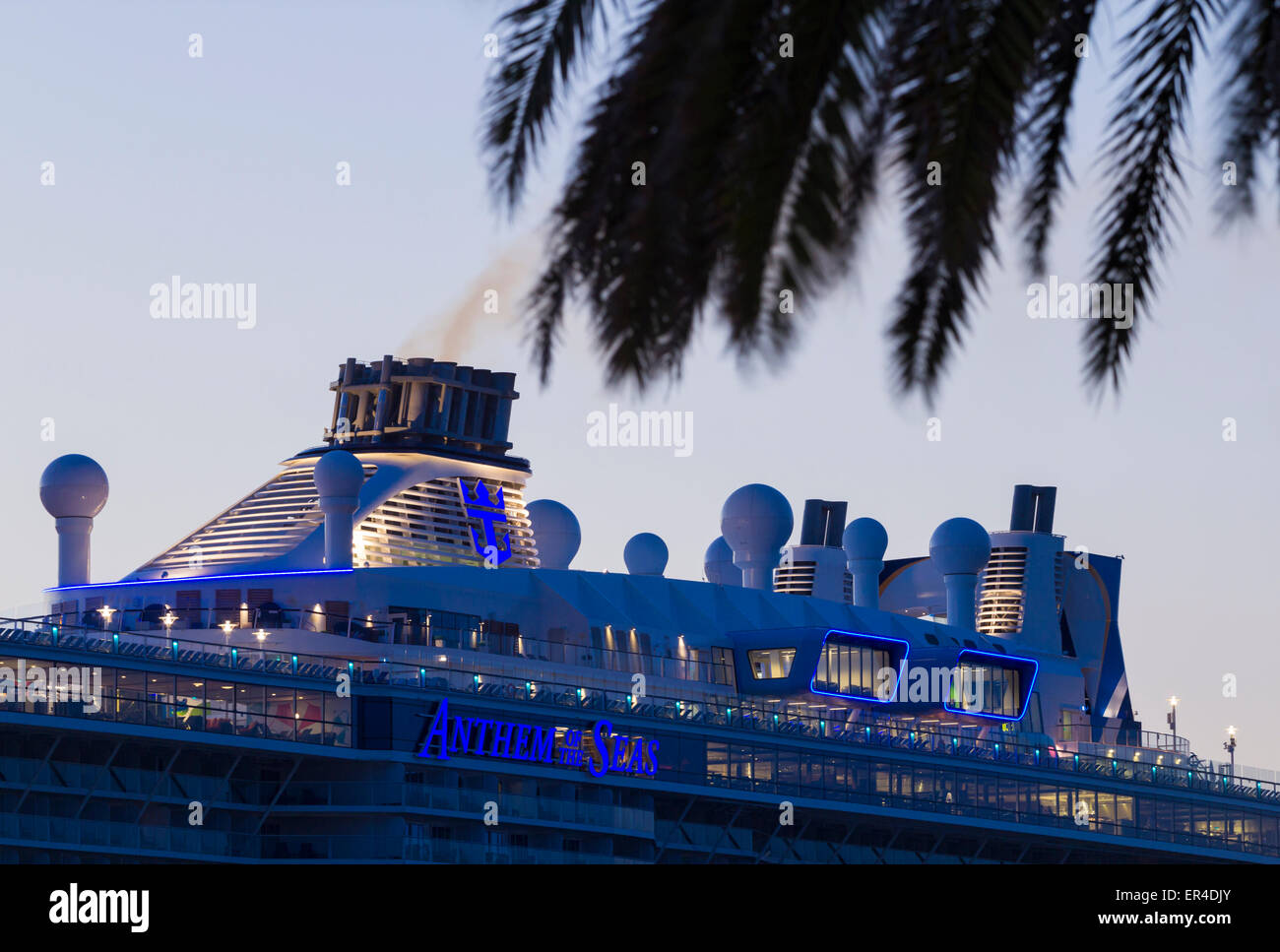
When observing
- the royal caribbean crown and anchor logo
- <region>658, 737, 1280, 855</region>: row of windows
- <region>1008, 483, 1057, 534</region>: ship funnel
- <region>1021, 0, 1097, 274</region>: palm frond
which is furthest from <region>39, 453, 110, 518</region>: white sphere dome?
<region>1021, 0, 1097, 274</region>: palm frond

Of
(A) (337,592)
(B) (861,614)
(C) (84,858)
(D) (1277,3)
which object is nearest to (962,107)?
(D) (1277,3)

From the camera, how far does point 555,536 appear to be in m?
79.4

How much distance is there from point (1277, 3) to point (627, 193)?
96.8 inches

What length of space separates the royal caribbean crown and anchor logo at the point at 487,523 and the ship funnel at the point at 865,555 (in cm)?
1986

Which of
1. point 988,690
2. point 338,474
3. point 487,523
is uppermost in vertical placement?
point 338,474

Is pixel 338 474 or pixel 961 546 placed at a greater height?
pixel 338 474

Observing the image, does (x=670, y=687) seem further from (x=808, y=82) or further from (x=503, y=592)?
(x=808, y=82)

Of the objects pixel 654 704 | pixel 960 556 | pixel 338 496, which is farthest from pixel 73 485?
pixel 960 556

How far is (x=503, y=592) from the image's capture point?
6956 cm

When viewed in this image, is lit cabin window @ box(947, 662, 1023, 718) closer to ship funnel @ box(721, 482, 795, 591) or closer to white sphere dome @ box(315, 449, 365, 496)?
ship funnel @ box(721, 482, 795, 591)

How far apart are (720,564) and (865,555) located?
7.32 m

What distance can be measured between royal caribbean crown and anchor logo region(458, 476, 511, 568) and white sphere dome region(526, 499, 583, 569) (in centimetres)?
393

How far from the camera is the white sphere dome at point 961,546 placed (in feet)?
292

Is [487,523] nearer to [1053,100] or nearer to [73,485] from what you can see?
[73,485]
